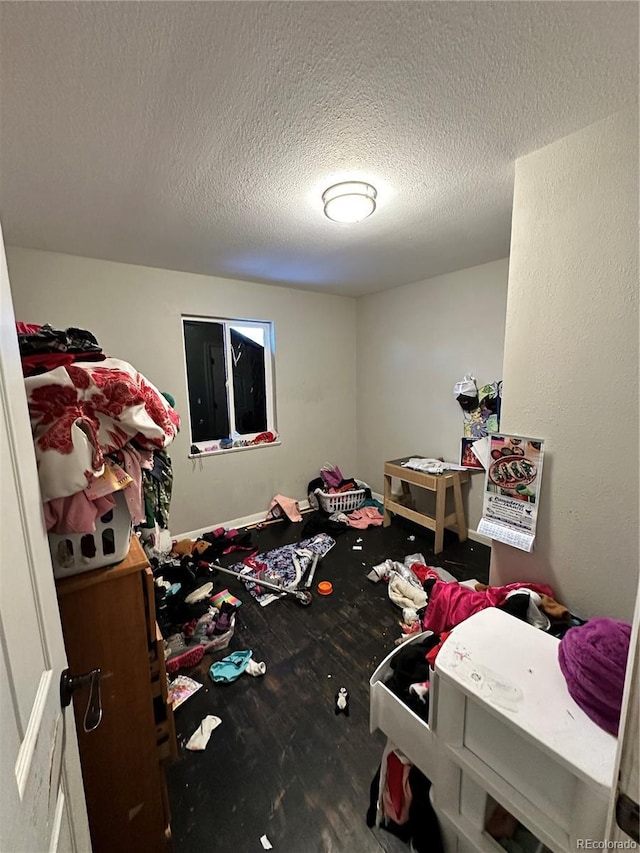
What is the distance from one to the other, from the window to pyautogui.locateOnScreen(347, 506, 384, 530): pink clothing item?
1.26m

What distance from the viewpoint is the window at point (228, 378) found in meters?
3.07

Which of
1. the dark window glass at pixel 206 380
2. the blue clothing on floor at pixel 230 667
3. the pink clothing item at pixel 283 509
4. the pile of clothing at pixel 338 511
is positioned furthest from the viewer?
the pink clothing item at pixel 283 509

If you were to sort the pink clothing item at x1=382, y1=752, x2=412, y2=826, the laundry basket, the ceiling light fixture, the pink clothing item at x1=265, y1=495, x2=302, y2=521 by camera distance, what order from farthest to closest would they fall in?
the pink clothing item at x1=265, y1=495, x2=302, y2=521, the ceiling light fixture, the pink clothing item at x1=382, y1=752, x2=412, y2=826, the laundry basket

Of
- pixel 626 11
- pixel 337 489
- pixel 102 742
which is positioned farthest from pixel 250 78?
pixel 337 489

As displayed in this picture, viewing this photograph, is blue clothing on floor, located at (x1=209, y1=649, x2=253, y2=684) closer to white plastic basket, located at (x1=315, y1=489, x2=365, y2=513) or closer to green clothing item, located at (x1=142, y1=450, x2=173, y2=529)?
green clothing item, located at (x1=142, y1=450, x2=173, y2=529)

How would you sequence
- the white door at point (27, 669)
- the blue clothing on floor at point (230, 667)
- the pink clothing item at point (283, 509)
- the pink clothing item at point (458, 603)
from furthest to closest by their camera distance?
the pink clothing item at point (283, 509) < the blue clothing on floor at point (230, 667) < the pink clothing item at point (458, 603) < the white door at point (27, 669)

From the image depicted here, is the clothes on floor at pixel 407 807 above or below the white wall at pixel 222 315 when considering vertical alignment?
below

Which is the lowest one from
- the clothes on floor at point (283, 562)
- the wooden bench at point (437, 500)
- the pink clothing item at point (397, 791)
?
the clothes on floor at point (283, 562)

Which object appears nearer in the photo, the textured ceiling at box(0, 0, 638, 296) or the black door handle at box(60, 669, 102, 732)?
the black door handle at box(60, 669, 102, 732)

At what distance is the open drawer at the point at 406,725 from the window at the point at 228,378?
2500 millimetres

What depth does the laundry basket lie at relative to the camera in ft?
3.09

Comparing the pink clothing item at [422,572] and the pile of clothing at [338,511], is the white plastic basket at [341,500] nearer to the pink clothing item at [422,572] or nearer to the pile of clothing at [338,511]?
the pile of clothing at [338,511]

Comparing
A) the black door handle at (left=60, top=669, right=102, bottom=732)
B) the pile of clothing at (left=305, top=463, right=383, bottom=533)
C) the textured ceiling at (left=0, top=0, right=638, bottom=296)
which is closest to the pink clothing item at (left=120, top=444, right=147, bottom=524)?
the black door handle at (left=60, top=669, right=102, bottom=732)

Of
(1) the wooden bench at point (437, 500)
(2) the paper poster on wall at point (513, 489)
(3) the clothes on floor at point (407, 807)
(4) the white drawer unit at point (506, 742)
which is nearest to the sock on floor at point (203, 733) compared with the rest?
(3) the clothes on floor at point (407, 807)
